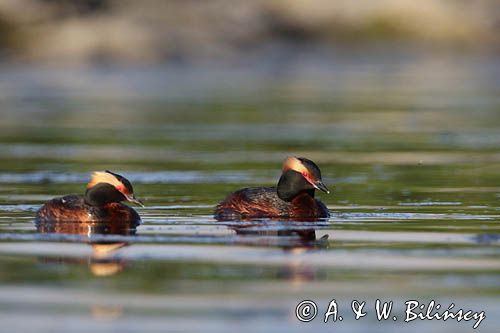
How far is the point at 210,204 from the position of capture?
20828 millimetres

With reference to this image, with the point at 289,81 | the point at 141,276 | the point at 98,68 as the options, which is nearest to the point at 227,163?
the point at 141,276

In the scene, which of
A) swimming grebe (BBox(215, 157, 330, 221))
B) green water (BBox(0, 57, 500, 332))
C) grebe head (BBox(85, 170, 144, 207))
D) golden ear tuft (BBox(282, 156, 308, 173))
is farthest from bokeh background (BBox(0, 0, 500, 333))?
golden ear tuft (BBox(282, 156, 308, 173))

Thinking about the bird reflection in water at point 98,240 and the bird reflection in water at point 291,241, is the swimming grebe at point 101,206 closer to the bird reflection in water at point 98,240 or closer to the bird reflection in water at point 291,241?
the bird reflection in water at point 98,240

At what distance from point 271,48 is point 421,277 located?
186ft

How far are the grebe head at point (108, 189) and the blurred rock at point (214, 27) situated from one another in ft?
146

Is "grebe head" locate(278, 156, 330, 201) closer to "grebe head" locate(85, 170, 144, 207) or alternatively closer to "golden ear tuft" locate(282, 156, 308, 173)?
"golden ear tuft" locate(282, 156, 308, 173)

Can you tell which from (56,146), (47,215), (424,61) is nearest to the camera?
(47,215)

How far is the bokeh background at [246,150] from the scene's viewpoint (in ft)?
44.9

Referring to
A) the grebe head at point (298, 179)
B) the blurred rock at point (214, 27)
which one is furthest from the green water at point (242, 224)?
the blurred rock at point (214, 27)

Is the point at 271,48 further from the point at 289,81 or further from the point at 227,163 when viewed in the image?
the point at 227,163

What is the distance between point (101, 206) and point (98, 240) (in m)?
1.35

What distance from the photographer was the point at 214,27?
215 ft

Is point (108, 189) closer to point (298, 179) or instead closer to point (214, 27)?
point (298, 179)

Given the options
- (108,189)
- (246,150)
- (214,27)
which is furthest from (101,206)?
(214,27)
